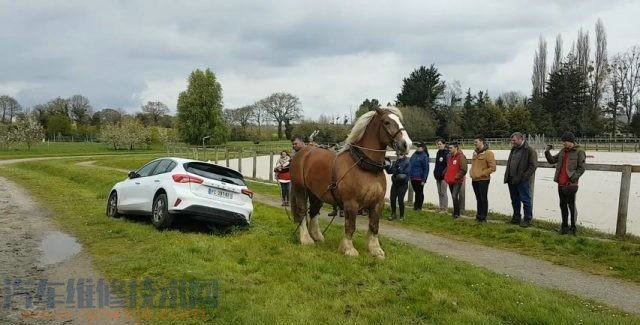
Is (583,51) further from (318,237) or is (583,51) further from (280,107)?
(318,237)

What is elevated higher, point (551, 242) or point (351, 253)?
point (351, 253)

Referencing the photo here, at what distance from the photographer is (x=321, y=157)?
8273 millimetres

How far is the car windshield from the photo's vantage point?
31.5 ft

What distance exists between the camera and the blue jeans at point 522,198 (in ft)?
34.2

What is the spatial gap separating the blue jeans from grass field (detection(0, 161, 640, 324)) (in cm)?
354

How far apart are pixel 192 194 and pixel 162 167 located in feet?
5.03

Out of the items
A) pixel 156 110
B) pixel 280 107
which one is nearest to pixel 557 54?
pixel 280 107

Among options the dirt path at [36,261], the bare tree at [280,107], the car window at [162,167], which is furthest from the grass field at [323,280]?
the bare tree at [280,107]

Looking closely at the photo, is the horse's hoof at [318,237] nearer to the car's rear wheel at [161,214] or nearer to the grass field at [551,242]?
the car's rear wheel at [161,214]

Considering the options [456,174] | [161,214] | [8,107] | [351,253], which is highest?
[8,107]

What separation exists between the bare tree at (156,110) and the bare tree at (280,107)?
953 inches

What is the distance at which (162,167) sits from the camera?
10.3m

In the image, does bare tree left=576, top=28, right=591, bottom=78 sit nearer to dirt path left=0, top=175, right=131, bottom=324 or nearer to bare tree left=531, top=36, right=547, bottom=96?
bare tree left=531, top=36, right=547, bottom=96

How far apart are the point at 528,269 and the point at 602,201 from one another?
8.65 m
